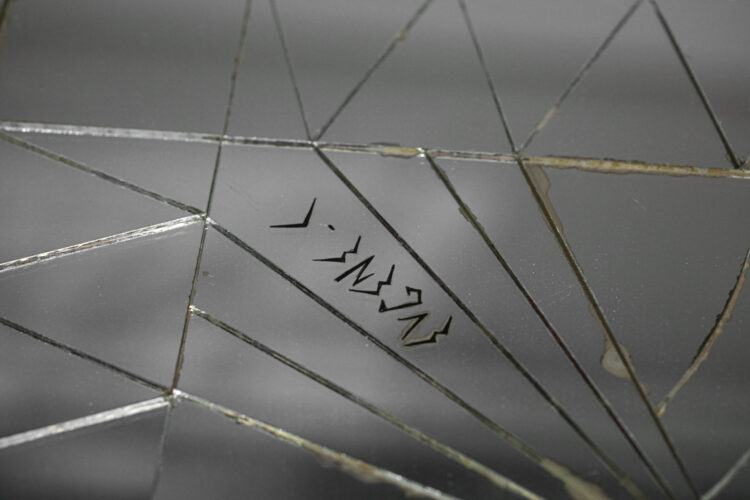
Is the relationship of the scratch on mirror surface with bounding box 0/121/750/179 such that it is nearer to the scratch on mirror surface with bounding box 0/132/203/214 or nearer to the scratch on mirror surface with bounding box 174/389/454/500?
the scratch on mirror surface with bounding box 0/132/203/214

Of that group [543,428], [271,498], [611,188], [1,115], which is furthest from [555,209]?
[1,115]

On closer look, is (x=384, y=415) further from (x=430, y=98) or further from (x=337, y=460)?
(x=430, y=98)

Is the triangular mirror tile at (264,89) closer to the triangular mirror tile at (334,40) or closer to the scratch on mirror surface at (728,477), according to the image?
the triangular mirror tile at (334,40)

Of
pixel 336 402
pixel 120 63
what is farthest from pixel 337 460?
pixel 120 63

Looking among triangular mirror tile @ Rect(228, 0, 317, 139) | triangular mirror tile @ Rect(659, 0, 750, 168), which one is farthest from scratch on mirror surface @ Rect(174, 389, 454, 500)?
triangular mirror tile @ Rect(659, 0, 750, 168)

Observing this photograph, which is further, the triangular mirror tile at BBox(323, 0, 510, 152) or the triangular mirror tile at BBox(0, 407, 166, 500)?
the triangular mirror tile at BBox(323, 0, 510, 152)

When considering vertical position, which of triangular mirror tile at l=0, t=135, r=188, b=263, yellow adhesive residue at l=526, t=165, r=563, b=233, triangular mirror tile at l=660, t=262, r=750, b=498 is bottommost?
triangular mirror tile at l=660, t=262, r=750, b=498
